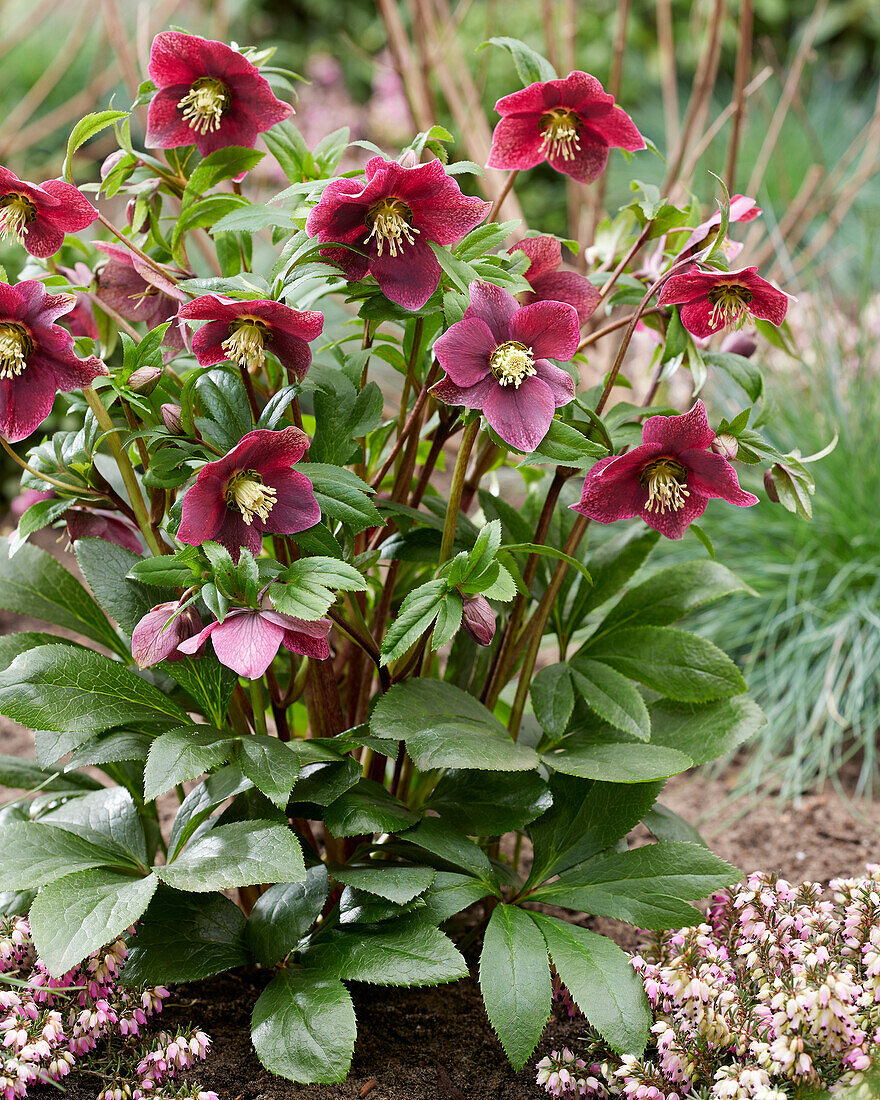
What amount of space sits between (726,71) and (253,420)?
506 cm

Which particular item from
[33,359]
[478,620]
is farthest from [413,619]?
[33,359]

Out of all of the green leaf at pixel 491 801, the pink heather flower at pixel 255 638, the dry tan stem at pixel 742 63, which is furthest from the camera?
the dry tan stem at pixel 742 63

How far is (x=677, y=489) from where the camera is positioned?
79 cm

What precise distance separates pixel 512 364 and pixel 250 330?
194 mm

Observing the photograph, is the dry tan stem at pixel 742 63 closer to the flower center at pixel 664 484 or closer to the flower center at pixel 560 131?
the flower center at pixel 560 131

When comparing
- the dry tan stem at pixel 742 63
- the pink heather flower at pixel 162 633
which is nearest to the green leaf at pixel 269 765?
the pink heather flower at pixel 162 633

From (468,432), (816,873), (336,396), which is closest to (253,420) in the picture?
(336,396)

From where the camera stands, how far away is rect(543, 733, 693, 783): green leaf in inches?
32.6

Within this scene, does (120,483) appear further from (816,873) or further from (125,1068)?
(816,873)

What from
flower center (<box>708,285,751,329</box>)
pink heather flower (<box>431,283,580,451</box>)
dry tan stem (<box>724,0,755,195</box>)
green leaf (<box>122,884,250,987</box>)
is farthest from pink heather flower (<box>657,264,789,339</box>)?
dry tan stem (<box>724,0,755,195</box>)

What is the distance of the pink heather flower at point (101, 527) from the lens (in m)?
0.90

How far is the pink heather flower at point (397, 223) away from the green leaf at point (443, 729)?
1.08 ft

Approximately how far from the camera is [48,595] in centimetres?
99

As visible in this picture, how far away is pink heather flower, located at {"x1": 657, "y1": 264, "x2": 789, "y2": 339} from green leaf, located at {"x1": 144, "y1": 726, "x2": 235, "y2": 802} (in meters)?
0.51
